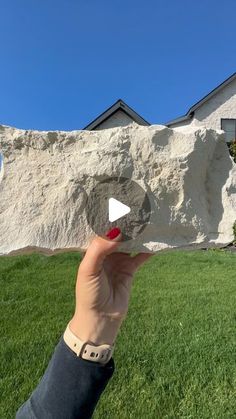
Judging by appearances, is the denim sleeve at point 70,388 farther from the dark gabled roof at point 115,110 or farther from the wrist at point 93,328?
the dark gabled roof at point 115,110

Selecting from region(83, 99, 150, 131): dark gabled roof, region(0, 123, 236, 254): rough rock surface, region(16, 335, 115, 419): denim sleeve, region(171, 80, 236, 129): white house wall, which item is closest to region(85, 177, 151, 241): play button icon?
region(0, 123, 236, 254): rough rock surface

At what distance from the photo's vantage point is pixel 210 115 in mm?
14539

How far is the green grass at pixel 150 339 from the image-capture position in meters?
3.21

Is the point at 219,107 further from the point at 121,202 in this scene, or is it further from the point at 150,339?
the point at 121,202

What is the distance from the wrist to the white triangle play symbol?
A: 0.36m

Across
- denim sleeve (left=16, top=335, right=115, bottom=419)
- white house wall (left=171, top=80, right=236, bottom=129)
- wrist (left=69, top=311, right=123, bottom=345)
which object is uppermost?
white house wall (left=171, top=80, right=236, bottom=129)

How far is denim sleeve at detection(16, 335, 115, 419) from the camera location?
1461 millimetres

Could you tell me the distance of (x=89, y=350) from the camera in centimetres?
148

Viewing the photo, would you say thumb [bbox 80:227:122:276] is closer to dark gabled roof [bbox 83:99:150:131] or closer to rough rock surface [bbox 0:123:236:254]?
rough rock surface [bbox 0:123:236:254]

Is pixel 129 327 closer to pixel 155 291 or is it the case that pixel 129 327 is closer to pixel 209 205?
pixel 155 291

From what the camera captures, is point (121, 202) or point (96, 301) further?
point (121, 202)

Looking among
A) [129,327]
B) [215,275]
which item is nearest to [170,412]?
[129,327]

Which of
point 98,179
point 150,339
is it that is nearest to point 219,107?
point 150,339

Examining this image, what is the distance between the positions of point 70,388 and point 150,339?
279 centimetres
